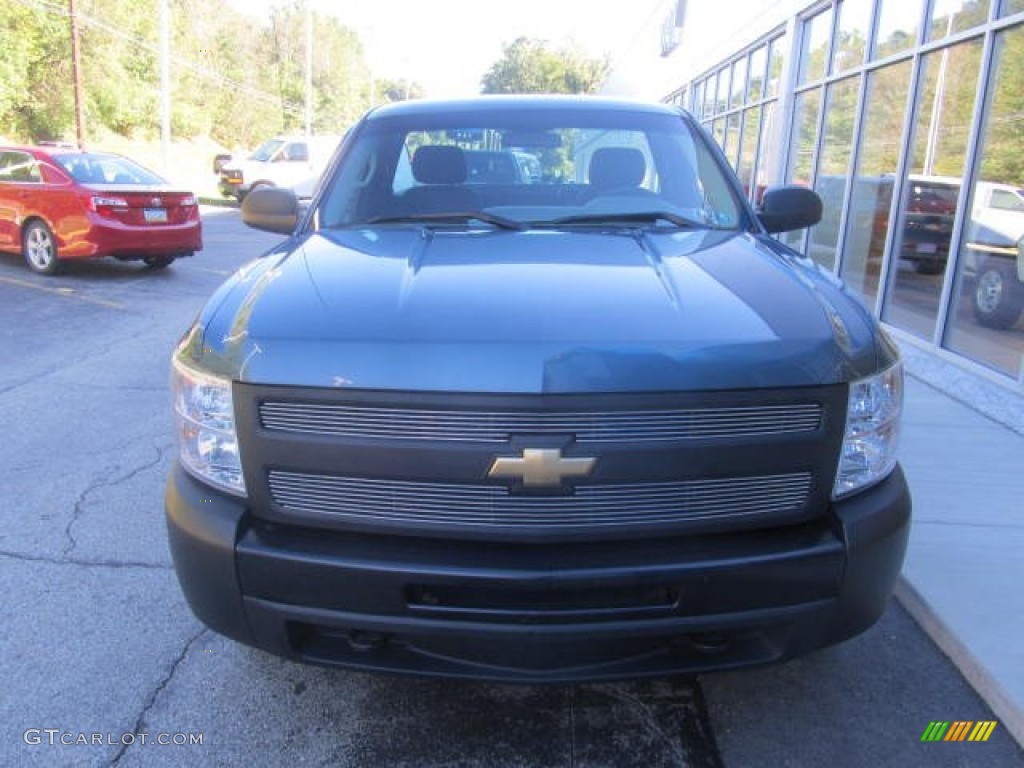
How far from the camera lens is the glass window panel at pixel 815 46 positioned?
31.9 feet

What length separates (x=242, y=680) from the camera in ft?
8.66

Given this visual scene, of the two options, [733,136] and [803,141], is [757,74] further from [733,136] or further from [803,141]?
[803,141]

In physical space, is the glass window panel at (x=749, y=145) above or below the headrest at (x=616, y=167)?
above

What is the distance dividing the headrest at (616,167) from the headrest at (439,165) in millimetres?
555

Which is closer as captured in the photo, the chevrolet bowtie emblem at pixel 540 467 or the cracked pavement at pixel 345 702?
the chevrolet bowtie emblem at pixel 540 467

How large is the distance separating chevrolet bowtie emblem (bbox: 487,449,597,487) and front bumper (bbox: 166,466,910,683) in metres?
0.19

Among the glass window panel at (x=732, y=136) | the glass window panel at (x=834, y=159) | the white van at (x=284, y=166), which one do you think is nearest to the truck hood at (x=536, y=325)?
the glass window panel at (x=834, y=159)

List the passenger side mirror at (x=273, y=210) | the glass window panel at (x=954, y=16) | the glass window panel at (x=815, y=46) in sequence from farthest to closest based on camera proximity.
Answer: the glass window panel at (x=815, y=46)
the glass window panel at (x=954, y=16)
the passenger side mirror at (x=273, y=210)

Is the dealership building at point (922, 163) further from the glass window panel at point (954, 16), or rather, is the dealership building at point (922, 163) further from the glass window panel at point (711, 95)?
the glass window panel at point (711, 95)

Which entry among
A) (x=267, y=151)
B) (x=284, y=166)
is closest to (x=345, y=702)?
(x=284, y=166)

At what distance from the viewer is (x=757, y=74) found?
1327 cm

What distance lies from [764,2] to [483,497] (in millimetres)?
12260

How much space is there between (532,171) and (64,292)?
801 centimetres

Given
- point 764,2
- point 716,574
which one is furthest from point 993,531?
point 764,2
